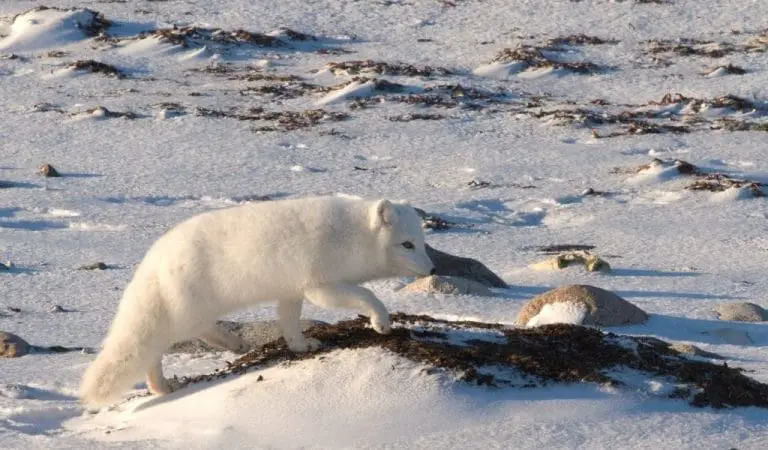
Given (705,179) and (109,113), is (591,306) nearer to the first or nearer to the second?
(705,179)

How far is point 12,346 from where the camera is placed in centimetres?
872

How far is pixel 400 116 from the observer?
61.1ft

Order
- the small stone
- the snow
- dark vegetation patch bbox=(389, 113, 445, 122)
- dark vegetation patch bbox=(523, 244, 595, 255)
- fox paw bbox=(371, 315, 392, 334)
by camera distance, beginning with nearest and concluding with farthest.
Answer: fox paw bbox=(371, 315, 392, 334)
the snow
dark vegetation patch bbox=(523, 244, 595, 255)
the small stone
dark vegetation patch bbox=(389, 113, 445, 122)

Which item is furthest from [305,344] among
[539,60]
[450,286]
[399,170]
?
[539,60]

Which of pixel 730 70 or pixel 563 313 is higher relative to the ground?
pixel 563 313

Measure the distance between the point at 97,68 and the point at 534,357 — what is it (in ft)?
50.4

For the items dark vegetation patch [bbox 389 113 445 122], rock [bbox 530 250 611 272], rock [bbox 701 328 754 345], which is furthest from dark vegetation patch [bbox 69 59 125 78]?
rock [bbox 701 328 754 345]

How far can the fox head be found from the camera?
669 centimetres

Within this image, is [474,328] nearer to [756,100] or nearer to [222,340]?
[222,340]

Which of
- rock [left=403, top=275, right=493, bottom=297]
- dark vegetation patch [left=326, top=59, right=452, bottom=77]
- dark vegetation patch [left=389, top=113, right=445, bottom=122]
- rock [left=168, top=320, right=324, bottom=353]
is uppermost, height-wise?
rock [left=168, top=320, right=324, bottom=353]

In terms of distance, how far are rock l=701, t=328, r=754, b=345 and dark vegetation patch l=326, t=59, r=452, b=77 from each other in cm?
1150

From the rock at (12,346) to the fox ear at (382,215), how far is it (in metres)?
3.19

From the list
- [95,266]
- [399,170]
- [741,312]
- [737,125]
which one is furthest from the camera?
[737,125]

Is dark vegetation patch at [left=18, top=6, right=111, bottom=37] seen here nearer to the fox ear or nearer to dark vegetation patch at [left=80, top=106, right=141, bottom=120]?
→ dark vegetation patch at [left=80, top=106, right=141, bottom=120]
